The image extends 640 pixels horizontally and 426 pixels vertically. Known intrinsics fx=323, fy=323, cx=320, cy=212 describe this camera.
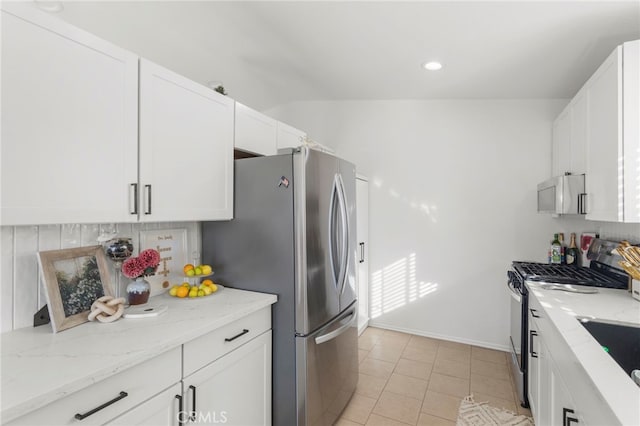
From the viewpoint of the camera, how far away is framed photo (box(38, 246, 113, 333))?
134cm

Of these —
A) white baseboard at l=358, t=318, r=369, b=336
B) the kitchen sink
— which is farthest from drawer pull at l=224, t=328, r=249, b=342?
white baseboard at l=358, t=318, r=369, b=336

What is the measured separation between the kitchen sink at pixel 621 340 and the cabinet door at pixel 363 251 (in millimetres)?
2106

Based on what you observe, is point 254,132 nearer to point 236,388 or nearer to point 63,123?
→ point 63,123

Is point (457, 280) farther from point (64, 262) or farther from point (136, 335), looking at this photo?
point (64, 262)

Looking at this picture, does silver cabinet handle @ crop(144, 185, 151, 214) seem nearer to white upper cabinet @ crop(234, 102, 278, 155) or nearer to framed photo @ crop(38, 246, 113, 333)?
framed photo @ crop(38, 246, 113, 333)

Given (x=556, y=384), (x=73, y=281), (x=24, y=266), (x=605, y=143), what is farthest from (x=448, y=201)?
(x=24, y=266)

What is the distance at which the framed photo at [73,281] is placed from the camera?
1.34m

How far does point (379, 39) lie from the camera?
2229 millimetres

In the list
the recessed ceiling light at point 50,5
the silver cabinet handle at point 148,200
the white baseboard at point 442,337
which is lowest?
the white baseboard at point 442,337

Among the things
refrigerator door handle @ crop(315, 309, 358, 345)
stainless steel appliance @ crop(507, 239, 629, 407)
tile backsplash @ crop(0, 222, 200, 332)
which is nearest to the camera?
tile backsplash @ crop(0, 222, 200, 332)

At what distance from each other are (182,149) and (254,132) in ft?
2.13

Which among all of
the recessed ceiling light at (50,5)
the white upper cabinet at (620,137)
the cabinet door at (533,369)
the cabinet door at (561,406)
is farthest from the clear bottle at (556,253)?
the recessed ceiling light at (50,5)

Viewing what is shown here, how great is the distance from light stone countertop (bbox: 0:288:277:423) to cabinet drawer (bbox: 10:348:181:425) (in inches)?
1.9

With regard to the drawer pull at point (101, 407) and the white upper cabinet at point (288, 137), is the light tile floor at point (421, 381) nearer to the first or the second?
the drawer pull at point (101, 407)
